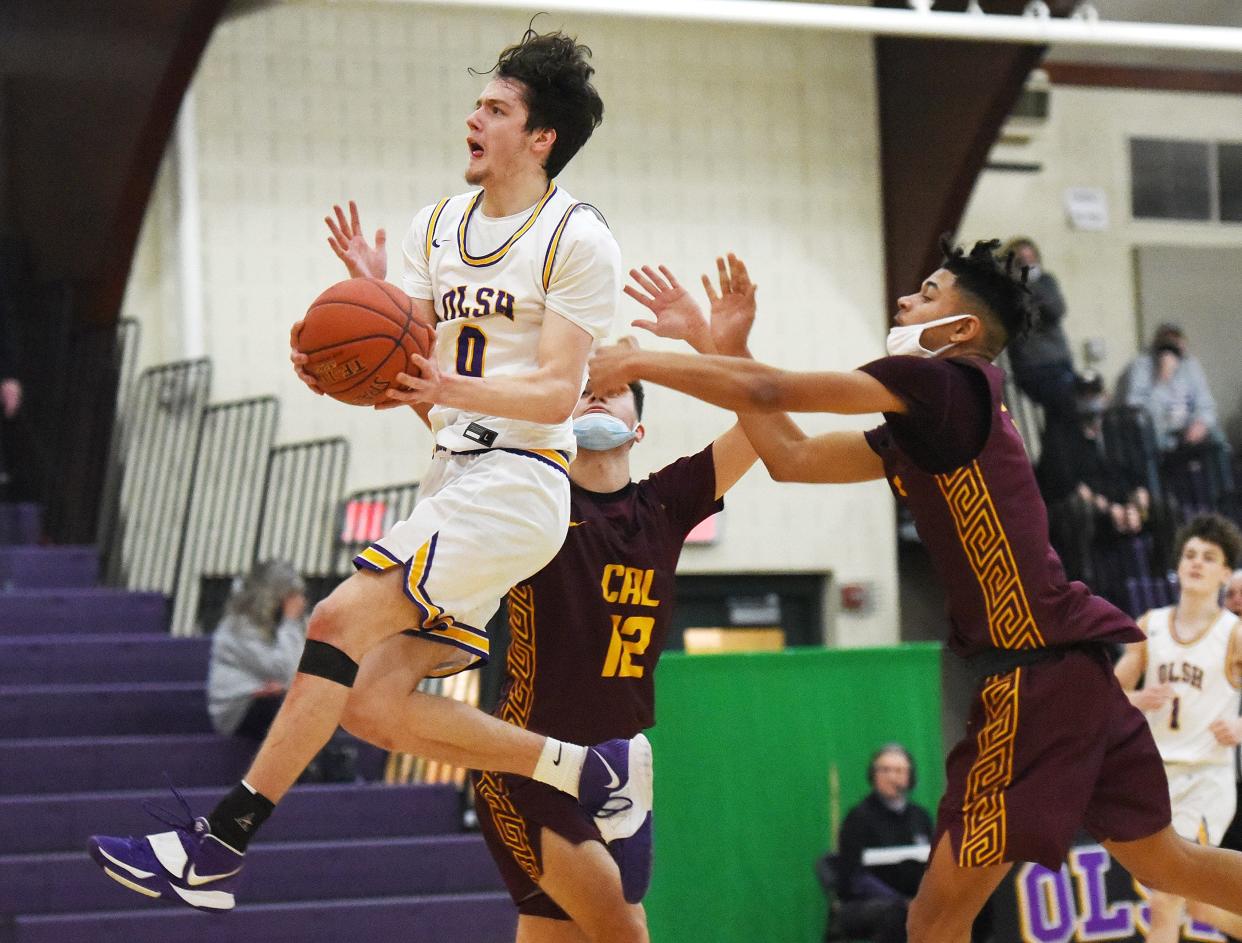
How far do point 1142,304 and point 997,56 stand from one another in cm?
297

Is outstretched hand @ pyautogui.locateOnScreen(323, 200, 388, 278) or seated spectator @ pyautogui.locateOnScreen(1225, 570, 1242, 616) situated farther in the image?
seated spectator @ pyautogui.locateOnScreen(1225, 570, 1242, 616)

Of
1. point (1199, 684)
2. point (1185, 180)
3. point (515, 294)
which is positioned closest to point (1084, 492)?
point (1199, 684)

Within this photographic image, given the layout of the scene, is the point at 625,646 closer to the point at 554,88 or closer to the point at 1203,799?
the point at 554,88

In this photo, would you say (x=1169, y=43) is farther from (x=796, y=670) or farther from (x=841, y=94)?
(x=796, y=670)

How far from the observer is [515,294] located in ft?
14.8

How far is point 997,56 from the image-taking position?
38.7 feet

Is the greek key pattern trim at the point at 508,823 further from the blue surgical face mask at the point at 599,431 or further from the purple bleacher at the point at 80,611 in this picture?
the purple bleacher at the point at 80,611

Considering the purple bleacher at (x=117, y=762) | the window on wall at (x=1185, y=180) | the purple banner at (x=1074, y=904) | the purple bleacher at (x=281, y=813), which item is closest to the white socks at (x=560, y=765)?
the purple banner at (x=1074, y=904)

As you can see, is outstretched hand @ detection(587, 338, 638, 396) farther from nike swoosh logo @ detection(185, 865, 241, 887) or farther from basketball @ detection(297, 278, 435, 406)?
nike swoosh logo @ detection(185, 865, 241, 887)

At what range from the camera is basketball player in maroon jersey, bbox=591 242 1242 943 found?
4.54 meters

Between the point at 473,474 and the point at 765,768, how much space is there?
416cm

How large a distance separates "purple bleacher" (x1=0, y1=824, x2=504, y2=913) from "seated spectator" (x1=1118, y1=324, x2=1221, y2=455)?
6211 mm

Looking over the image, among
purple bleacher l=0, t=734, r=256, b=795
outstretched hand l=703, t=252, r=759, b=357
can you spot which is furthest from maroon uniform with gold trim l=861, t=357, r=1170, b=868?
purple bleacher l=0, t=734, r=256, b=795

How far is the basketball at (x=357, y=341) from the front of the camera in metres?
4.18
